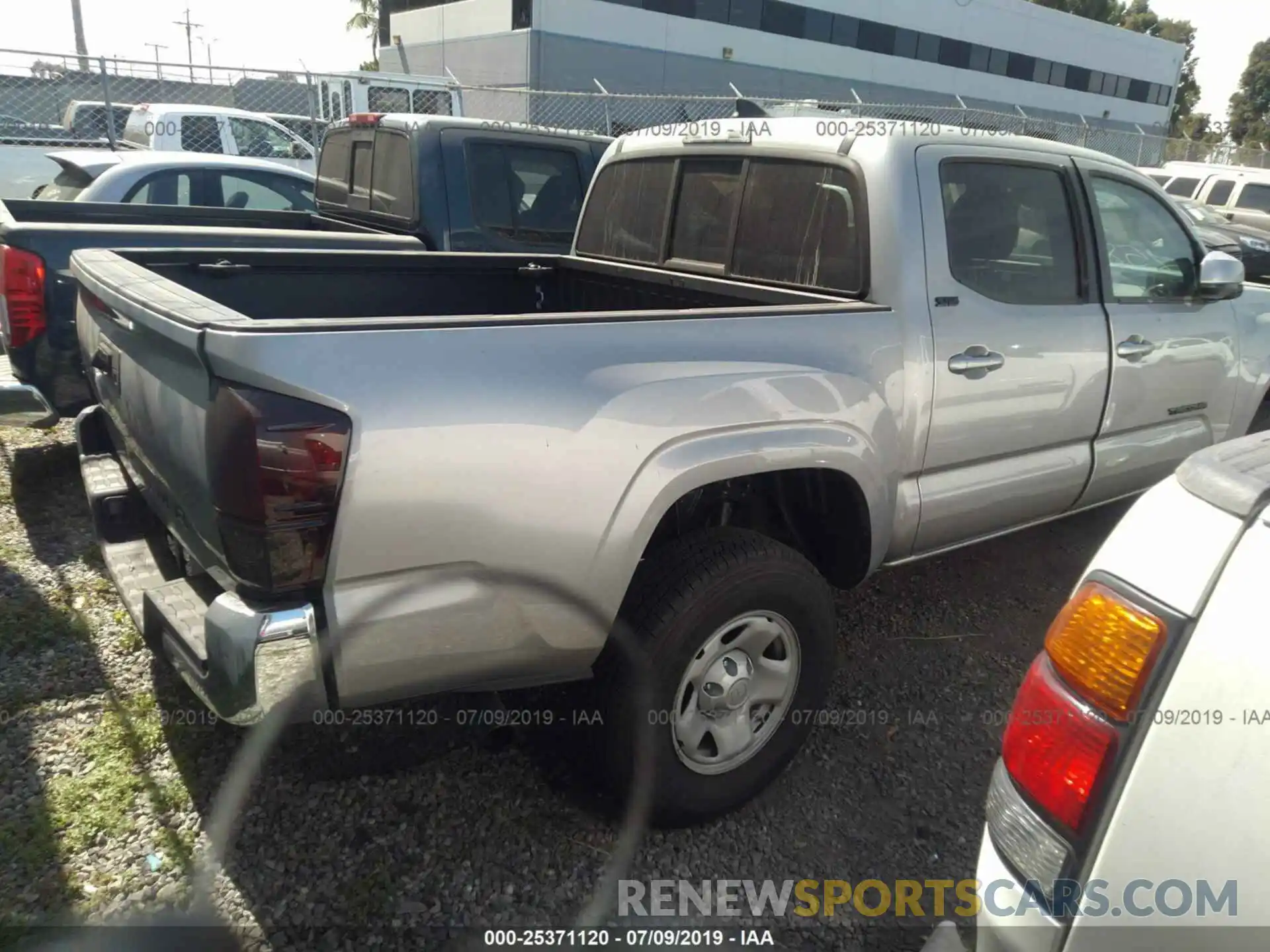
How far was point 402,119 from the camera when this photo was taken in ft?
19.1

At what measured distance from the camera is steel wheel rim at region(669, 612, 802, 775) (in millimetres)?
2477

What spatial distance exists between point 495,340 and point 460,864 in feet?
4.74

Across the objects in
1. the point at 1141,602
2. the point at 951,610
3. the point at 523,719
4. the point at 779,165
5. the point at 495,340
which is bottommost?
the point at 951,610

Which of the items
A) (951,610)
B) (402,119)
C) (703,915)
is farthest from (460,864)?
(402,119)

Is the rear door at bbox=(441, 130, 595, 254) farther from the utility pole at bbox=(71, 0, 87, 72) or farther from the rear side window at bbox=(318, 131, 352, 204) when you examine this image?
the utility pole at bbox=(71, 0, 87, 72)

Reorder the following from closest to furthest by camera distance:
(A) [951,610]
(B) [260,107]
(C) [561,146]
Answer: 1. (A) [951,610]
2. (C) [561,146]
3. (B) [260,107]

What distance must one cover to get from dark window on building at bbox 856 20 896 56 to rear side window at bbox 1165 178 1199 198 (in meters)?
23.4

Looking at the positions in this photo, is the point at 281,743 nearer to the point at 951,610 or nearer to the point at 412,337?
Result: the point at 412,337

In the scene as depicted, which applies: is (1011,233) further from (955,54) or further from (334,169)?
(955,54)

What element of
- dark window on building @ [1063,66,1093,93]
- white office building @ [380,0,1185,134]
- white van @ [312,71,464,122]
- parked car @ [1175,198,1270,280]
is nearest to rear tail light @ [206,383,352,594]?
parked car @ [1175,198,1270,280]

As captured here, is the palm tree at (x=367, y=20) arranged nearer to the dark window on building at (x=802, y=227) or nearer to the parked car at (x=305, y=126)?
the parked car at (x=305, y=126)

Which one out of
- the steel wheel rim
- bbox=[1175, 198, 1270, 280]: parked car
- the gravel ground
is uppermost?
bbox=[1175, 198, 1270, 280]: parked car

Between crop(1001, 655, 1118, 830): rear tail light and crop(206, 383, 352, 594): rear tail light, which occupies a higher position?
crop(206, 383, 352, 594): rear tail light

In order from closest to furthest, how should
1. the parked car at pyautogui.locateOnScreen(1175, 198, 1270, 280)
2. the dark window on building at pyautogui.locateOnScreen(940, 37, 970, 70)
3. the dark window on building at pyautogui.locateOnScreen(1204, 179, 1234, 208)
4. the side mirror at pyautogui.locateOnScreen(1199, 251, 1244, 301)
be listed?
the side mirror at pyautogui.locateOnScreen(1199, 251, 1244, 301), the parked car at pyautogui.locateOnScreen(1175, 198, 1270, 280), the dark window on building at pyautogui.locateOnScreen(1204, 179, 1234, 208), the dark window on building at pyautogui.locateOnScreen(940, 37, 970, 70)
